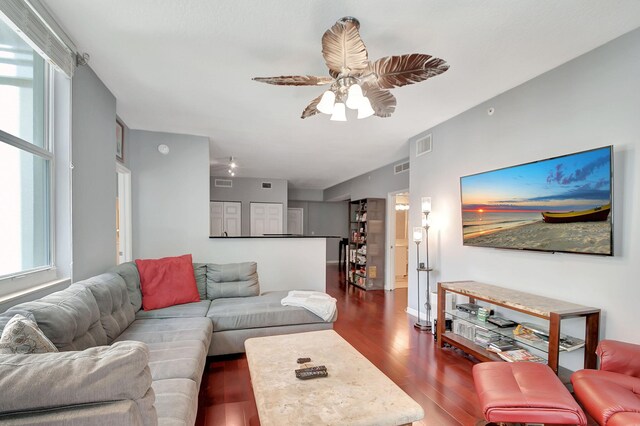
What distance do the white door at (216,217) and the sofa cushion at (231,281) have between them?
4528mm

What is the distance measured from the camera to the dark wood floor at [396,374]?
2.06m

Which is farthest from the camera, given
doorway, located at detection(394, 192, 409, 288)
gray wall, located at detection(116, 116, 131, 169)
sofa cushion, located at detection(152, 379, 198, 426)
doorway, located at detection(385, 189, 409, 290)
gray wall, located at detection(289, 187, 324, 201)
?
gray wall, located at detection(289, 187, 324, 201)

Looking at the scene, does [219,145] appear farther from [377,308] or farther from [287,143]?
[377,308]

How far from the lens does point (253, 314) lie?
294 cm

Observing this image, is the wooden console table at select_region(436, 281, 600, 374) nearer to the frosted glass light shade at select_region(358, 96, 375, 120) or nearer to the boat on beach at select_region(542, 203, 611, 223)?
the boat on beach at select_region(542, 203, 611, 223)

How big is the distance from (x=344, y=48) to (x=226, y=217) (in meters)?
6.82

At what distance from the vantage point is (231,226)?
789cm

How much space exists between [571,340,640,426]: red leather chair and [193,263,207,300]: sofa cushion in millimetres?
3293

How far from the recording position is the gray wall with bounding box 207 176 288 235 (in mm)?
7859

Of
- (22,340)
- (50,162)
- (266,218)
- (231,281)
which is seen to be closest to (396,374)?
(231,281)

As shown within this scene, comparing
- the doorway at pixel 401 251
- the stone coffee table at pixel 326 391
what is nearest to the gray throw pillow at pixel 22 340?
the stone coffee table at pixel 326 391

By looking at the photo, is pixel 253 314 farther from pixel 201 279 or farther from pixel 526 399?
pixel 526 399

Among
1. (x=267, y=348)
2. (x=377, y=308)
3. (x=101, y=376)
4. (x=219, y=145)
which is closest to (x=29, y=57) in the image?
(x=101, y=376)

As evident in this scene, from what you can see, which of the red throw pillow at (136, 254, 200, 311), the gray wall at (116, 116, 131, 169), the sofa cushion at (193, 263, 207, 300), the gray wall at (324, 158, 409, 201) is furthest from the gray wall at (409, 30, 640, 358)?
the gray wall at (116, 116, 131, 169)
